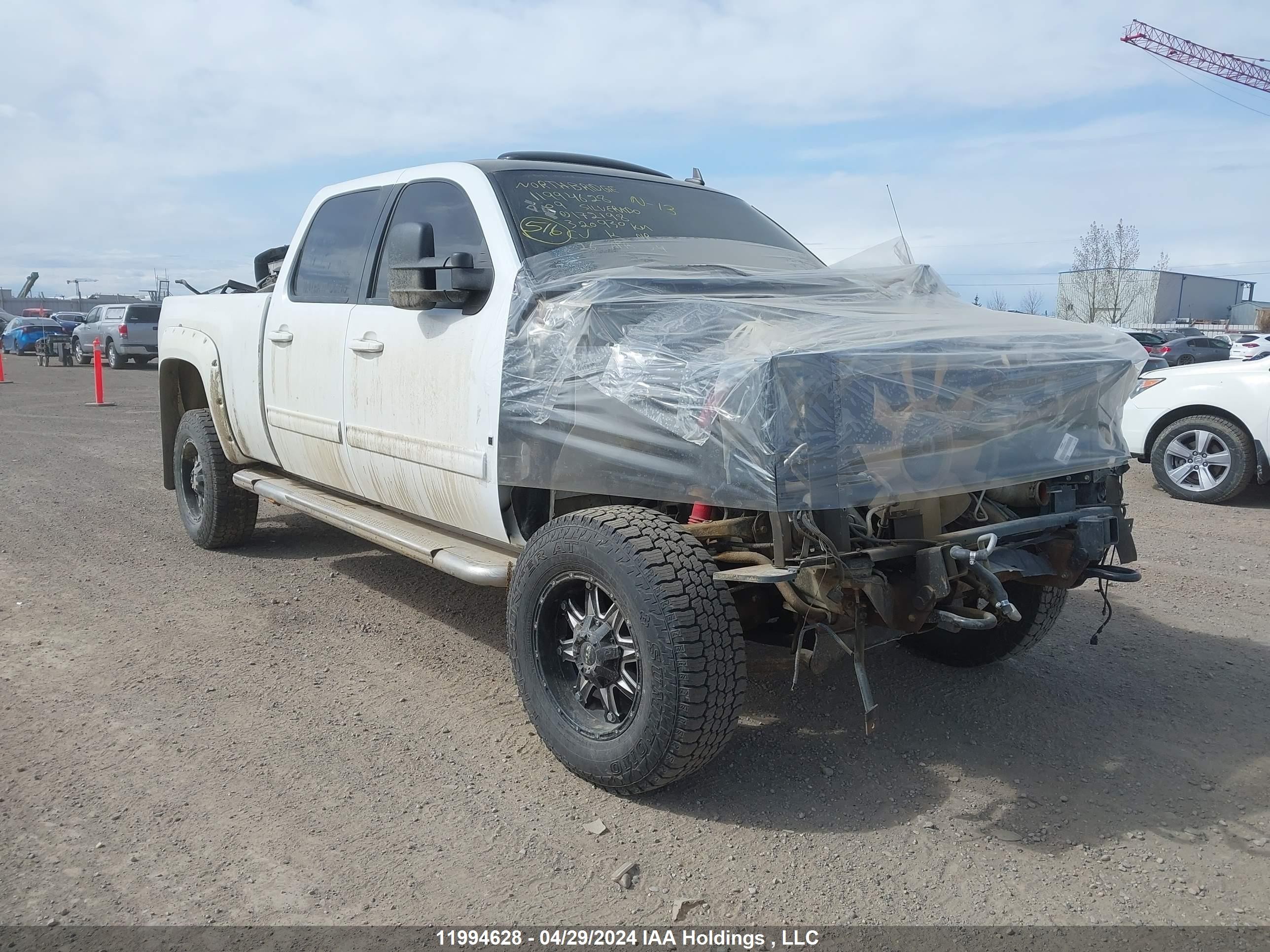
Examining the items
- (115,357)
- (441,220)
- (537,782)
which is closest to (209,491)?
(441,220)

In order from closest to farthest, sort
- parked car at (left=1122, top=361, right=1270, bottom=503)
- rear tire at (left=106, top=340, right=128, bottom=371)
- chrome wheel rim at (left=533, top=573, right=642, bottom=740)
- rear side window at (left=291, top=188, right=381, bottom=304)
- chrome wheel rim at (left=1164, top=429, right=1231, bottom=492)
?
chrome wheel rim at (left=533, top=573, right=642, bottom=740) < rear side window at (left=291, top=188, right=381, bottom=304) < parked car at (left=1122, top=361, right=1270, bottom=503) < chrome wheel rim at (left=1164, top=429, right=1231, bottom=492) < rear tire at (left=106, top=340, right=128, bottom=371)

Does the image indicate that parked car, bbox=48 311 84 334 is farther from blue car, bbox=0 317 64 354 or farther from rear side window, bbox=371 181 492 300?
rear side window, bbox=371 181 492 300

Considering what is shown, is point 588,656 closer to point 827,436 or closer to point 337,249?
point 827,436

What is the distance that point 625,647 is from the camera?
3.07m

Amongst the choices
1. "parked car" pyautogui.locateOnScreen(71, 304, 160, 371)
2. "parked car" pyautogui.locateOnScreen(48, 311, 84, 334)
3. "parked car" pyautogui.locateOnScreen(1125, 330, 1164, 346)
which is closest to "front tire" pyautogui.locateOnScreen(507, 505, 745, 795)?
"parked car" pyautogui.locateOnScreen(71, 304, 160, 371)

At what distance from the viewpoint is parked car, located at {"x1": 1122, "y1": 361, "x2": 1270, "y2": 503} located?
7.71 metres

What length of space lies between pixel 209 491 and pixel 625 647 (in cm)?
377

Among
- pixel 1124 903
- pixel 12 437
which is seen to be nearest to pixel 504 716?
pixel 1124 903

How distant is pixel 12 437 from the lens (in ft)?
37.9

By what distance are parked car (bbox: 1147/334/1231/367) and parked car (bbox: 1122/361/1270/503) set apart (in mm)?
22809

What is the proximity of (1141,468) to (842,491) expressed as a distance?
27.9 feet

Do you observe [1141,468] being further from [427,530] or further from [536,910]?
[536,910]

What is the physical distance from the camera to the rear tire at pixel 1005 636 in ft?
12.9

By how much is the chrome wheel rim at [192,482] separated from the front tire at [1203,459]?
727cm
